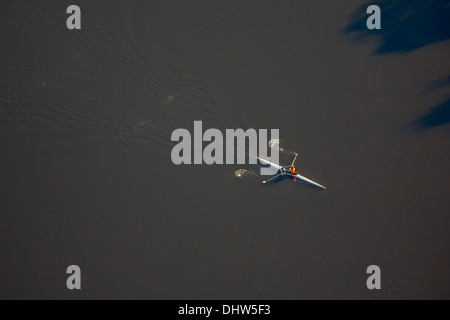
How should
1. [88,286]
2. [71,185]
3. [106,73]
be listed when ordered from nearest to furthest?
[88,286] → [71,185] → [106,73]

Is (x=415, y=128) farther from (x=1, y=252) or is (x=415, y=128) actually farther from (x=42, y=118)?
(x=1, y=252)

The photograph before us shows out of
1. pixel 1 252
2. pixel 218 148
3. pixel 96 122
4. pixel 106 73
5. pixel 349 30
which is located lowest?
pixel 1 252

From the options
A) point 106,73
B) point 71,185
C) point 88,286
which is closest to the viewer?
point 88,286

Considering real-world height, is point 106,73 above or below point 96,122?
above

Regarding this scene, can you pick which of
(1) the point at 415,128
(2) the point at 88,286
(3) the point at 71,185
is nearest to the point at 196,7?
(3) the point at 71,185

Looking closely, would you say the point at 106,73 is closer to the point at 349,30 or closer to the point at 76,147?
the point at 76,147

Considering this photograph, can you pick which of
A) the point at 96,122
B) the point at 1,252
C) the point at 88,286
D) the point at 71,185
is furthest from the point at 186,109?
the point at 1,252

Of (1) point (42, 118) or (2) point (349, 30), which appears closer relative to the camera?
(1) point (42, 118)
